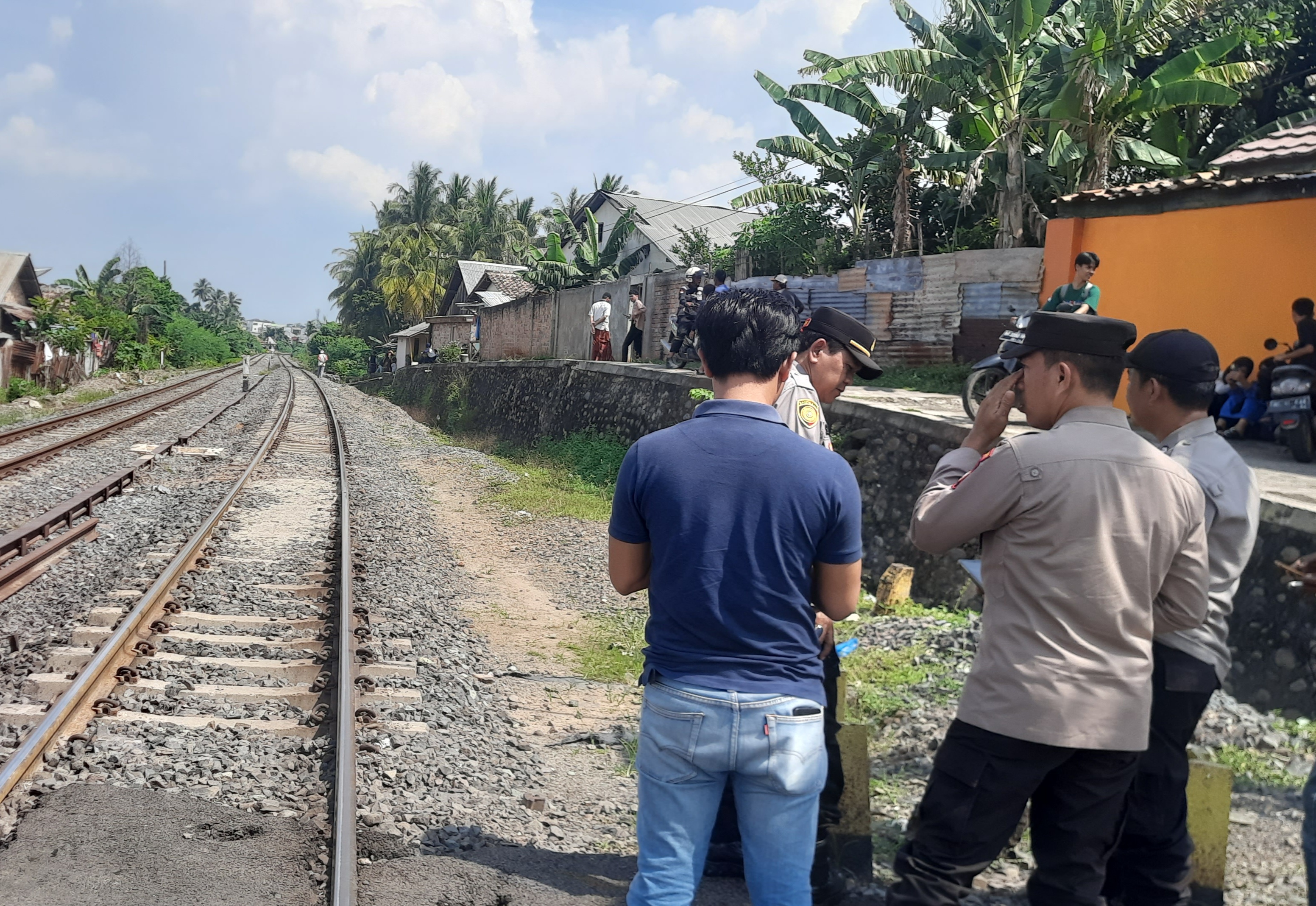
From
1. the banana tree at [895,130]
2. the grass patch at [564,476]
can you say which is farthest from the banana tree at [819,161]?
the grass patch at [564,476]

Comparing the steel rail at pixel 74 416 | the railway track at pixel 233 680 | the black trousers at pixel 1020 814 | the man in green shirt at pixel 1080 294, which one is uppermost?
the man in green shirt at pixel 1080 294

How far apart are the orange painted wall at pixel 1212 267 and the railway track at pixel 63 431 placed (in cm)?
1285

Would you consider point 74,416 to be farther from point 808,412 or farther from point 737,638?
point 737,638

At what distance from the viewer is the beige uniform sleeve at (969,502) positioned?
88.4 inches

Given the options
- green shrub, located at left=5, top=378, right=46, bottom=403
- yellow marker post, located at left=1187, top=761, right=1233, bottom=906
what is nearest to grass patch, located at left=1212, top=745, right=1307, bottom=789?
yellow marker post, located at left=1187, top=761, right=1233, bottom=906

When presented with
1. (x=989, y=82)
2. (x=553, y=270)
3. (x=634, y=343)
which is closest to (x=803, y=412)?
(x=989, y=82)

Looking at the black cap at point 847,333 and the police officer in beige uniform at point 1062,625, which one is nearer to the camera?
the police officer in beige uniform at point 1062,625

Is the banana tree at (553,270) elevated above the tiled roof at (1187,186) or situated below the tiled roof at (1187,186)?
above

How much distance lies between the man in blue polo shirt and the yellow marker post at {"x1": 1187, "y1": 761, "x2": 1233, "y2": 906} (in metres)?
Result: 1.64

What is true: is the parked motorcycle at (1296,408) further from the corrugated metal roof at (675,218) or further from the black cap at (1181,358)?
the corrugated metal roof at (675,218)

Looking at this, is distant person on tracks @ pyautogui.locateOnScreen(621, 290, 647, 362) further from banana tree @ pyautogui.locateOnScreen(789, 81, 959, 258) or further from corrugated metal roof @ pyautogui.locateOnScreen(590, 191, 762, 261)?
corrugated metal roof @ pyautogui.locateOnScreen(590, 191, 762, 261)

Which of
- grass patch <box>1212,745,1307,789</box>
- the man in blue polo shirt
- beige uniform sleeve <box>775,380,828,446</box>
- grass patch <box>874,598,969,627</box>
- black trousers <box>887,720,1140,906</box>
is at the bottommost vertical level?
grass patch <box>874,598,969,627</box>

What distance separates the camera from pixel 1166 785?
258cm

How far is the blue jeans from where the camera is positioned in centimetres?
200
